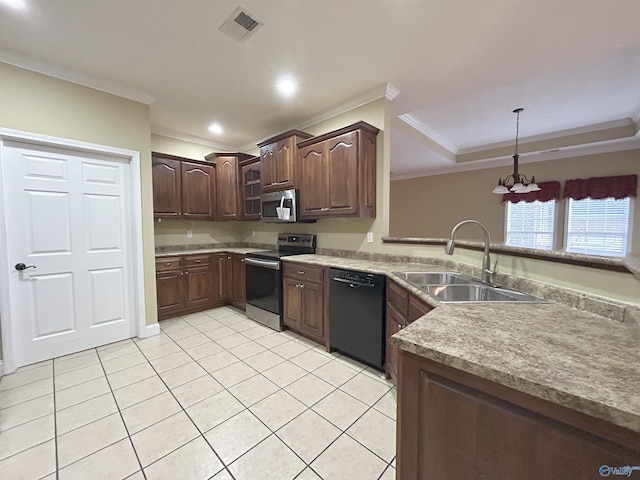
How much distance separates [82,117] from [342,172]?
2660 mm

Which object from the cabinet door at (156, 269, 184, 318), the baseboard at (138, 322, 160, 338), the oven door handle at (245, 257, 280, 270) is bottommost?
the baseboard at (138, 322, 160, 338)

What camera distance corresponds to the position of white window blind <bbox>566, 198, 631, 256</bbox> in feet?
13.9

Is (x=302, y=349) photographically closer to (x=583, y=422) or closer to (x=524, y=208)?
(x=583, y=422)

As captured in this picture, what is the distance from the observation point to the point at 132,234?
2.92m

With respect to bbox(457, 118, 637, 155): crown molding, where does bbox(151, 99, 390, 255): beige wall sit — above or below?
below

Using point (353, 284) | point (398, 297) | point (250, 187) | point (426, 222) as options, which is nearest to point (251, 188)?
point (250, 187)

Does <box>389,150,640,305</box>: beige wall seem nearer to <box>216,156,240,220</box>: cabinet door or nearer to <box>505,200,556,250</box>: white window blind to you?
<box>505,200,556,250</box>: white window blind

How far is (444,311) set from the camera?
1174 mm

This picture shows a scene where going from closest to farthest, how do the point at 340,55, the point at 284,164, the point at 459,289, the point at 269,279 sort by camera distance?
the point at 459,289
the point at 340,55
the point at 269,279
the point at 284,164

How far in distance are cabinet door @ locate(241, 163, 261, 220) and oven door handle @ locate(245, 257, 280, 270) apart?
0.85m

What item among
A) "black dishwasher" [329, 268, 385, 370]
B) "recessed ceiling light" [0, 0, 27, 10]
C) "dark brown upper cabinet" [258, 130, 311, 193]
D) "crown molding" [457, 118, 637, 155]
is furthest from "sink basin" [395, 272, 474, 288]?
"crown molding" [457, 118, 637, 155]

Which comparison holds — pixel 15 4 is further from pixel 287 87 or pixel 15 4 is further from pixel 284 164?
pixel 284 164

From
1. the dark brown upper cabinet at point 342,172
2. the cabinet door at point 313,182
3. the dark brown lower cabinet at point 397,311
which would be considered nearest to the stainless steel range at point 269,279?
the cabinet door at point 313,182

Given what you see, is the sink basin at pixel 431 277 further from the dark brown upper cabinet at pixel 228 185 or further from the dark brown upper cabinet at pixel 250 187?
the dark brown upper cabinet at pixel 228 185
